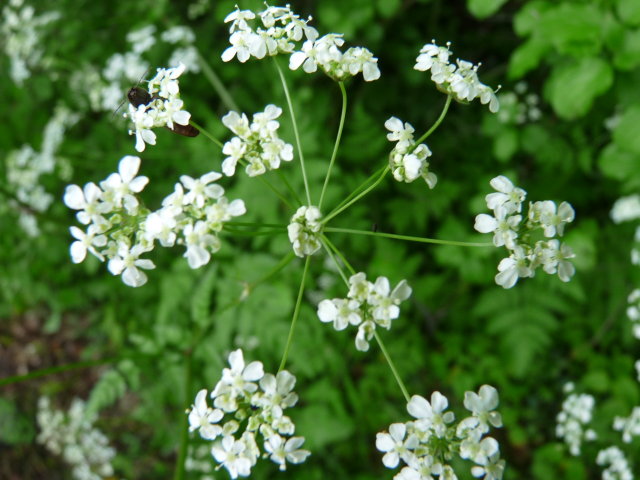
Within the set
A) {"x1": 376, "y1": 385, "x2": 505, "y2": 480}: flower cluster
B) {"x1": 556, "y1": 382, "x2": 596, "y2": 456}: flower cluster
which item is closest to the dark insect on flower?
{"x1": 376, "y1": 385, "x2": 505, "y2": 480}: flower cluster

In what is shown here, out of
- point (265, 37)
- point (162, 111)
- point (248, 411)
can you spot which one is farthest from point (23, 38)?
point (248, 411)

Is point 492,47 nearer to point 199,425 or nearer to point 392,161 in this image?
point 392,161

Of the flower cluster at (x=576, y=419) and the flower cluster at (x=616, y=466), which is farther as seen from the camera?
the flower cluster at (x=576, y=419)

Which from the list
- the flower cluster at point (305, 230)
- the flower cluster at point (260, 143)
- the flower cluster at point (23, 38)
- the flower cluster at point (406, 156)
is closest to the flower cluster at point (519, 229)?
the flower cluster at point (406, 156)

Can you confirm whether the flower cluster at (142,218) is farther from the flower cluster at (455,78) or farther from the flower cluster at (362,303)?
the flower cluster at (455,78)

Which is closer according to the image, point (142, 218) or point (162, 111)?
point (142, 218)

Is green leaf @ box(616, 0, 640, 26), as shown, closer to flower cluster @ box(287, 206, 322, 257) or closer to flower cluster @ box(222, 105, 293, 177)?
flower cluster @ box(222, 105, 293, 177)

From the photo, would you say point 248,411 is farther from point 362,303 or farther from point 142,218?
point 142,218
